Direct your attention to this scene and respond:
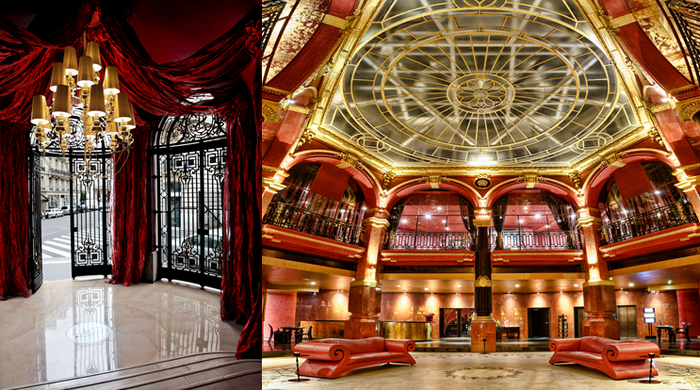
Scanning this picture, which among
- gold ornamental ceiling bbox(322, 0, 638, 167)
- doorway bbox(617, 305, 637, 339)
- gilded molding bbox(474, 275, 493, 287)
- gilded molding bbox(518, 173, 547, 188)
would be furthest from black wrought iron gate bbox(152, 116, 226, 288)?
doorway bbox(617, 305, 637, 339)

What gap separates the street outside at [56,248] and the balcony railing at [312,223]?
18.8ft

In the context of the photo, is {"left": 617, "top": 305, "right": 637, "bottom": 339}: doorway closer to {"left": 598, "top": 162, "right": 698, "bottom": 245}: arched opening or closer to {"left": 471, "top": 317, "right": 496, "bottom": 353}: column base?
{"left": 598, "top": 162, "right": 698, "bottom": 245}: arched opening

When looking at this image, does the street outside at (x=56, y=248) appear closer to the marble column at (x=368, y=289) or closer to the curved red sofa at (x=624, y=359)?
the curved red sofa at (x=624, y=359)

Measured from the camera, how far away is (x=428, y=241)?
516 inches

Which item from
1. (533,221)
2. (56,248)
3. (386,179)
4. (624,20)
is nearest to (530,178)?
(533,221)

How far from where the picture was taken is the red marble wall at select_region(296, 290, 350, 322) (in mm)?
14258

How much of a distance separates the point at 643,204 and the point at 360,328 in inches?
297

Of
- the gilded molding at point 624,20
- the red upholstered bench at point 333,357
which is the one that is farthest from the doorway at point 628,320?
the gilded molding at point 624,20

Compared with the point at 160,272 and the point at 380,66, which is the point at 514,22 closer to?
the point at 380,66

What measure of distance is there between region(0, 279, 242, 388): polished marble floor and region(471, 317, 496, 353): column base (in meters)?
8.93

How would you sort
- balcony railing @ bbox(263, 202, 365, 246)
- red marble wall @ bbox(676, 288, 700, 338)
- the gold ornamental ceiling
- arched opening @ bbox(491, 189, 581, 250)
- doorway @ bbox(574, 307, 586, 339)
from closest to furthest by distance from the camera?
the gold ornamental ceiling, balcony railing @ bbox(263, 202, 365, 246), arched opening @ bbox(491, 189, 581, 250), red marble wall @ bbox(676, 288, 700, 338), doorway @ bbox(574, 307, 586, 339)

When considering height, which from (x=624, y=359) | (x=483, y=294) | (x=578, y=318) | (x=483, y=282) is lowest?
(x=578, y=318)

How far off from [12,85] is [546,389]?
6.17 metres

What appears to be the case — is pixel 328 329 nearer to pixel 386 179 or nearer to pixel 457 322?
pixel 386 179
